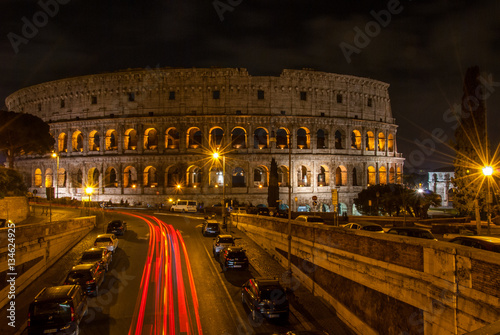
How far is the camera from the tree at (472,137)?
27.7 meters

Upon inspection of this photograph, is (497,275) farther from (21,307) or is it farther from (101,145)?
(101,145)

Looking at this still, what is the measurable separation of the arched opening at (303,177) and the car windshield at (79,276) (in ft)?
147

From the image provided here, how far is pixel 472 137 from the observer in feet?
93.4

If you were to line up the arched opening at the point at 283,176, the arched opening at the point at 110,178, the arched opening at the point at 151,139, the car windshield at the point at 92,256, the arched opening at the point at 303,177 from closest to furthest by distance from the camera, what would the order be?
the car windshield at the point at 92,256
the arched opening at the point at 283,176
the arched opening at the point at 303,177
the arched opening at the point at 151,139
the arched opening at the point at 110,178

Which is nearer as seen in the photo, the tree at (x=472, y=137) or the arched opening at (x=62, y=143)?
the tree at (x=472, y=137)

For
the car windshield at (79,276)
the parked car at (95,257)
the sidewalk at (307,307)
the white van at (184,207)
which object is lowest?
the sidewalk at (307,307)

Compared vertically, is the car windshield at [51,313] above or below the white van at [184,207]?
below

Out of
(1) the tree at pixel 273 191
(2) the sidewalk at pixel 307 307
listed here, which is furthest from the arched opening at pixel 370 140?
(2) the sidewalk at pixel 307 307

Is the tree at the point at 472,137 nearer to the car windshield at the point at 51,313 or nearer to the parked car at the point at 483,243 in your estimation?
the parked car at the point at 483,243

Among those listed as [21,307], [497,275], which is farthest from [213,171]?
[497,275]

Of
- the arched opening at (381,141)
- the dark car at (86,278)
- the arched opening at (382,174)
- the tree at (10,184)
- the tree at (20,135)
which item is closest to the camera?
the dark car at (86,278)

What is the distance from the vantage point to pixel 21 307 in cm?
1494

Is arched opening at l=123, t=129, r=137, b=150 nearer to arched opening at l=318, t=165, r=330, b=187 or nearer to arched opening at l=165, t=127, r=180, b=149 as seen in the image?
arched opening at l=165, t=127, r=180, b=149

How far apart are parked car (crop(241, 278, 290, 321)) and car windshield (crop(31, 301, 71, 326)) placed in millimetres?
6930
